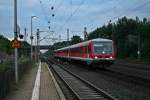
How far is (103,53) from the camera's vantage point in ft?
132

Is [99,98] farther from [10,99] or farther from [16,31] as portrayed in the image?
[16,31]

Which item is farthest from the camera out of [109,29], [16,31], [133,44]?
[109,29]

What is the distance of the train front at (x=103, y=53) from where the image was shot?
131 ft

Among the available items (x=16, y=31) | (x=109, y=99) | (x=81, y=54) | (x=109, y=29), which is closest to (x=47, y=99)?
(x=109, y=99)

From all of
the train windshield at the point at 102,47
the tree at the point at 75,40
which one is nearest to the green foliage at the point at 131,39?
the train windshield at the point at 102,47

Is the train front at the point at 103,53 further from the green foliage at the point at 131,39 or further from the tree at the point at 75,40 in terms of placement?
the tree at the point at 75,40

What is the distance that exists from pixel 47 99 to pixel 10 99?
154cm

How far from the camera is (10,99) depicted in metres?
18.1

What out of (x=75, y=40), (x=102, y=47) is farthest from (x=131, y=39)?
(x=75, y=40)

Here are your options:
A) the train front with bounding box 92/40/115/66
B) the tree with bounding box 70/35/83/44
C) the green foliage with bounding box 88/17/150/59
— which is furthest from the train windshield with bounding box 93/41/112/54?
the tree with bounding box 70/35/83/44

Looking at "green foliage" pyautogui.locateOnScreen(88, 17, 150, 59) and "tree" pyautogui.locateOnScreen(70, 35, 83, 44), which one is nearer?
"green foliage" pyautogui.locateOnScreen(88, 17, 150, 59)

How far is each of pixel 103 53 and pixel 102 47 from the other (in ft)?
2.69

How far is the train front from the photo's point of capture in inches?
1572

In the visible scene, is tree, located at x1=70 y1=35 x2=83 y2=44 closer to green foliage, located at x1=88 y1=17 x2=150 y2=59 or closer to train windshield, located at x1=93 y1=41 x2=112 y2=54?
green foliage, located at x1=88 y1=17 x2=150 y2=59
